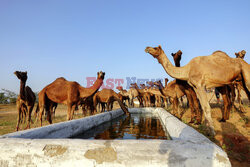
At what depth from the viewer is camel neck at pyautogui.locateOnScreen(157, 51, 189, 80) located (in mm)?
6426

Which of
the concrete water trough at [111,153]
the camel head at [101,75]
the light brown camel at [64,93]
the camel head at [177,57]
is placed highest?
the camel head at [177,57]

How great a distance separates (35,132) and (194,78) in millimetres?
5551

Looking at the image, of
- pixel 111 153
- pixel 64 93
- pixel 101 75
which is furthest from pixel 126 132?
pixel 111 153

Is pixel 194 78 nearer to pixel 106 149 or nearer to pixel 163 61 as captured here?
pixel 163 61

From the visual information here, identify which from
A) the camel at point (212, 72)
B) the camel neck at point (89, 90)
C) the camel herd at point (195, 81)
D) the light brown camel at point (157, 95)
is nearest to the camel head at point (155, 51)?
the camel herd at point (195, 81)

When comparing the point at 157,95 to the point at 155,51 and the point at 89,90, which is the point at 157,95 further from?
the point at 155,51

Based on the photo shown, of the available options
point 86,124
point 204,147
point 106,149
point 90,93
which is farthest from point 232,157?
point 90,93

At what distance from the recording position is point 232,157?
11.2 ft

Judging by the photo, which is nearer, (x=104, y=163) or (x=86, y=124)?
(x=104, y=163)

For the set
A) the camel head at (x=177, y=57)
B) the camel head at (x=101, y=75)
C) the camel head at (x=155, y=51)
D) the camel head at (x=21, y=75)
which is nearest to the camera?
the camel head at (x=21, y=75)

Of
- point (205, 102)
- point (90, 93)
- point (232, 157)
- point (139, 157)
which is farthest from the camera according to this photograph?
point (90, 93)

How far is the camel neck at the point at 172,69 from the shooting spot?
6.43 m

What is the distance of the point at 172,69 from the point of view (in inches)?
261

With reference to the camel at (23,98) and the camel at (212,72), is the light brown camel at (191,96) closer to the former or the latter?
the camel at (212,72)
